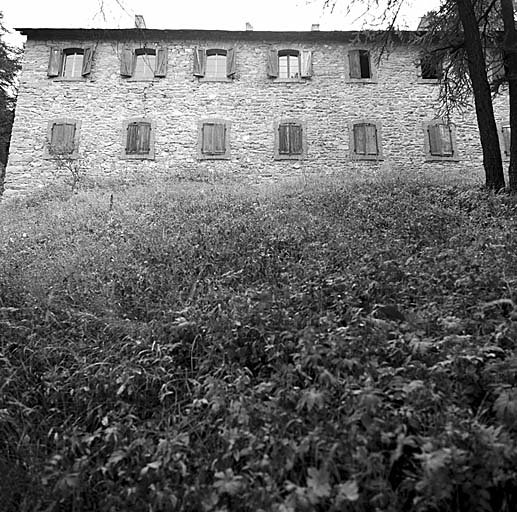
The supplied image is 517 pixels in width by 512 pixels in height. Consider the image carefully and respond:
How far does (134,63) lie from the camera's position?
19.6 metres

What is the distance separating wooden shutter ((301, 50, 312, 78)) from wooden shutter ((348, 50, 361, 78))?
1.50 metres

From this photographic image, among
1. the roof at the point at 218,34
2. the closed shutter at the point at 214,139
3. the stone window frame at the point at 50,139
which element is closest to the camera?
the stone window frame at the point at 50,139

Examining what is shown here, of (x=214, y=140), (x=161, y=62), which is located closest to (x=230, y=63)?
(x=161, y=62)

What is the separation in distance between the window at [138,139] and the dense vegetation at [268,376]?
463 inches

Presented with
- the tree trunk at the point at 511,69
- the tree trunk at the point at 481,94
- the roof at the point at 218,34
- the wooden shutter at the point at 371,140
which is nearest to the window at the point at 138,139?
the roof at the point at 218,34

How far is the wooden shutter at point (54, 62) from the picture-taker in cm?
1938

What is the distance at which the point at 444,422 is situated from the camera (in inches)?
120

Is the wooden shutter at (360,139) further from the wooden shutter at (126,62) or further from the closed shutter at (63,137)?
the closed shutter at (63,137)

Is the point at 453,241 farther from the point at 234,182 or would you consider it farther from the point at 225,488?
the point at 234,182

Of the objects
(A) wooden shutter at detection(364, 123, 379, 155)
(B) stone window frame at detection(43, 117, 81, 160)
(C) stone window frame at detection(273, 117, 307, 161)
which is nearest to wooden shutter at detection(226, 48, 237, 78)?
(C) stone window frame at detection(273, 117, 307, 161)

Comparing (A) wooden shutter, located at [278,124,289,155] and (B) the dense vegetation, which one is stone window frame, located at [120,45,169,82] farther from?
(B) the dense vegetation

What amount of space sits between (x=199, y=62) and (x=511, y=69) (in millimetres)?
12222

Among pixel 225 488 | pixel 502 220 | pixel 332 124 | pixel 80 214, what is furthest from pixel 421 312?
pixel 332 124

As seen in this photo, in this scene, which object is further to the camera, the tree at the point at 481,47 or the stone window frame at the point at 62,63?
the stone window frame at the point at 62,63
